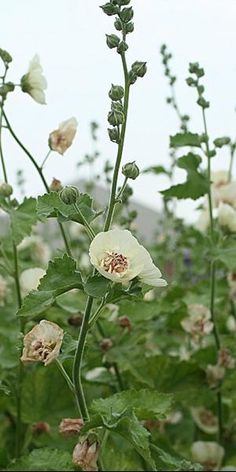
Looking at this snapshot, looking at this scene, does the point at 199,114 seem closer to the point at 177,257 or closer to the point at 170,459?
the point at 170,459

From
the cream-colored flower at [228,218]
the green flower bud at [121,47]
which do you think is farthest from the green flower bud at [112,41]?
the cream-colored flower at [228,218]

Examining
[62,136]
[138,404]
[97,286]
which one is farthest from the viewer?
[62,136]

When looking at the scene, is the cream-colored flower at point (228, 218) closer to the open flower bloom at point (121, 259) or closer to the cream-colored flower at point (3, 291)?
the cream-colored flower at point (3, 291)

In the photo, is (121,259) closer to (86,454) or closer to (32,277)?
(86,454)

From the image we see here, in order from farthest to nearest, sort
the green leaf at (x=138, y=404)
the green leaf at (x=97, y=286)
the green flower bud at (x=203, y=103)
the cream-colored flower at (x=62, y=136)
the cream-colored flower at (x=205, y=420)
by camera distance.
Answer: the cream-colored flower at (x=205, y=420), the green flower bud at (x=203, y=103), the cream-colored flower at (x=62, y=136), the green leaf at (x=138, y=404), the green leaf at (x=97, y=286)

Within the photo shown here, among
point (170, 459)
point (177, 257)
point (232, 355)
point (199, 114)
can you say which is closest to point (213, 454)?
point (232, 355)

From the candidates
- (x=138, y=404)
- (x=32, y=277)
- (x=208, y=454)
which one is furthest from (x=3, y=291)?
(x=138, y=404)

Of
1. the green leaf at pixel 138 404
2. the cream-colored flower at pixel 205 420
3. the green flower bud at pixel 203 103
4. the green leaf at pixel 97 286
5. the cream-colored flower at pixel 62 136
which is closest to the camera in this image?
the green leaf at pixel 97 286
